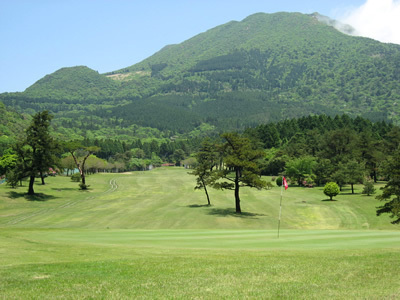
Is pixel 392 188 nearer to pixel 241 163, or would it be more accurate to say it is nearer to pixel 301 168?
pixel 241 163

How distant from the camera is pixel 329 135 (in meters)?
124

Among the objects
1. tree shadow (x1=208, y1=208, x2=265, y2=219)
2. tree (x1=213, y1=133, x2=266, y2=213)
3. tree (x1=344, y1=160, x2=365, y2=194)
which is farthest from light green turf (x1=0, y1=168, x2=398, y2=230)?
tree (x1=213, y1=133, x2=266, y2=213)

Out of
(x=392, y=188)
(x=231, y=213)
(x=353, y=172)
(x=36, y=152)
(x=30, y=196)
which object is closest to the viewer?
(x=392, y=188)

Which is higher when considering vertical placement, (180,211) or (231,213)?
(180,211)

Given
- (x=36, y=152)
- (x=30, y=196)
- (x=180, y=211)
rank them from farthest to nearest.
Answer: (x=36, y=152) < (x=30, y=196) < (x=180, y=211)

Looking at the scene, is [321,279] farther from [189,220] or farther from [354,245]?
[189,220]

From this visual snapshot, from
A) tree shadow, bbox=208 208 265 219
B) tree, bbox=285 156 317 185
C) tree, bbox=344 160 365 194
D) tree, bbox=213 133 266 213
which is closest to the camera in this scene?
tree, bbox=213 133 266 213

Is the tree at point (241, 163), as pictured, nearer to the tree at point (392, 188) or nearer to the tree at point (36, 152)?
the tree at point (392, 188)

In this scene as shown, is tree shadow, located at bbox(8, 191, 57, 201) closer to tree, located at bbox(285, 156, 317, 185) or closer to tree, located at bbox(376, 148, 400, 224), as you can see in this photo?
tree, located at bbox(376, 148, 400, 224)

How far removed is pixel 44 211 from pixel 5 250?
4891 centimetres

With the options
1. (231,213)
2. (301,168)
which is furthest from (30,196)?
(301,168)

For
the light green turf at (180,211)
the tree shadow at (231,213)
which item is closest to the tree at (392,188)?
the light green turf at (180,211)

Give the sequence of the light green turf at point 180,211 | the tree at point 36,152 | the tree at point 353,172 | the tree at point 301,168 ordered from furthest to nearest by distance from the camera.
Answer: the tree at point 301,168, the tree at point 353,172, the tree at point 36,152, the light green turf at point 180,211

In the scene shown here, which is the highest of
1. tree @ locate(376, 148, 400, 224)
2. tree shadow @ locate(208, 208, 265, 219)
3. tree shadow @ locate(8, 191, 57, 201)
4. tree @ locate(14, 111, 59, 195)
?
tree @ locate(14, 111, 59, 195)
